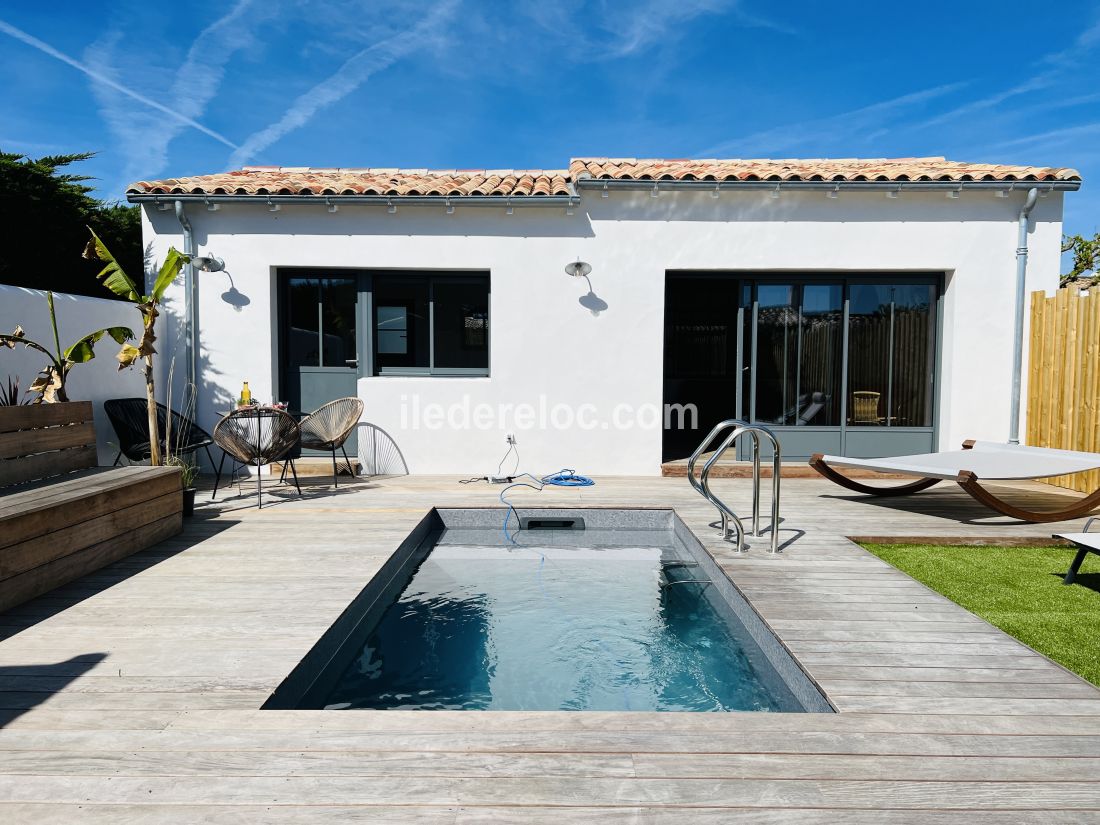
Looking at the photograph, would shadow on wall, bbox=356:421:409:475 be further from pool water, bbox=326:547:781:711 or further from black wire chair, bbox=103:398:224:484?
pool water, bbox=326:547:781:711

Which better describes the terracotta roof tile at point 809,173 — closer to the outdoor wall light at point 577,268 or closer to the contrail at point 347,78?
the outdoor wall light at point 577,268

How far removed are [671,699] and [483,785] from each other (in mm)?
1592

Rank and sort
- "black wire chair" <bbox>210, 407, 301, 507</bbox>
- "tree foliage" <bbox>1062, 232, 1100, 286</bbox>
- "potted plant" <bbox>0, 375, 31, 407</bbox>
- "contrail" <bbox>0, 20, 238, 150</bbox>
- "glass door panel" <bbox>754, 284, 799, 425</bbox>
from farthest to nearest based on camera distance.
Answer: "tree foliage" <bbox>1062, 232, 1100, 286</bbox> → "contrail" <bbox>0, 20, 238, 150</bbox> → "glass door panel" <bbox>754, 284, 799, 425</bbox> → "black wire chair" <bbox>210, 407, 301, 507</bbox> → "potted plant" <bbox>0, 375, 31, 407</bbox>

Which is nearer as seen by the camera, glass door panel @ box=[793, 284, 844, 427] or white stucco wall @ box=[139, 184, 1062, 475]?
white stucco wall @ box=[139, 184, 1062, 475]

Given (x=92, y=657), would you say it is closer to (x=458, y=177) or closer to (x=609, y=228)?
(x=609, y=228)

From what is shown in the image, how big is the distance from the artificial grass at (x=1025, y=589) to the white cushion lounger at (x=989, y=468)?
0.43m

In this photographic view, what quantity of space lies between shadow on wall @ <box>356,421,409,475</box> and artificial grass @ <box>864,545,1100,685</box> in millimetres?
5707

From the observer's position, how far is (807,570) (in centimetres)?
458

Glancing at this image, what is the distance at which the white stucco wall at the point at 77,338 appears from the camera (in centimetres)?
610

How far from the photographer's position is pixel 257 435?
21.4ft

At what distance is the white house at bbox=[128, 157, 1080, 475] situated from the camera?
8.34 m

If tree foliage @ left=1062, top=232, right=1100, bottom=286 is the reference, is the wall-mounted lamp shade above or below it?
below

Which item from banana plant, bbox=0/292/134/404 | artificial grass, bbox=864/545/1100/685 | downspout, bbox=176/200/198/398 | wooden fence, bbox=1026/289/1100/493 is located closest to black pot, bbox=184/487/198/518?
banana plant, bbox=0/292/134/404

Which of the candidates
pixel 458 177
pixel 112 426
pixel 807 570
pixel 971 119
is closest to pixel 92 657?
pixel 807 570
